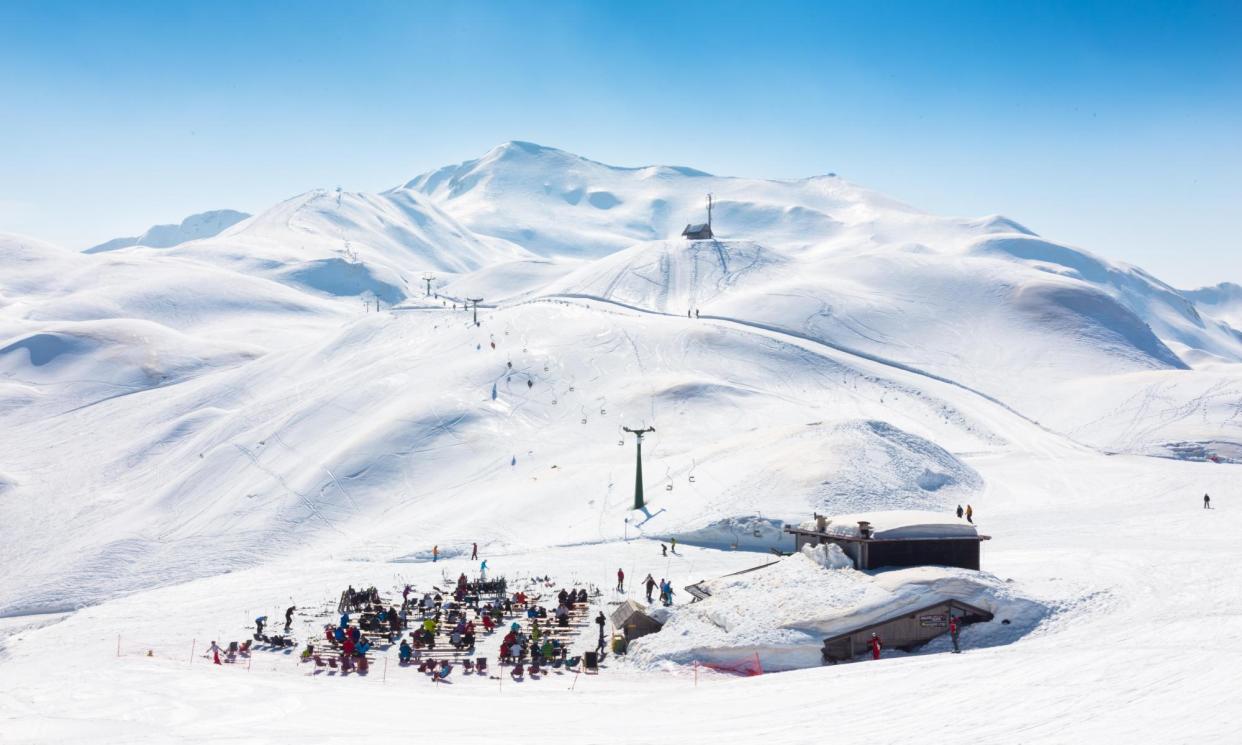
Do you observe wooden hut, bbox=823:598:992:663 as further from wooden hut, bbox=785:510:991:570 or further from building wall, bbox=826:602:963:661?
wooden hut, bbox=785:510:991:570

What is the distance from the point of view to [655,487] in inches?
1997

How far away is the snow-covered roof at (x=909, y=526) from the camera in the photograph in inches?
1185

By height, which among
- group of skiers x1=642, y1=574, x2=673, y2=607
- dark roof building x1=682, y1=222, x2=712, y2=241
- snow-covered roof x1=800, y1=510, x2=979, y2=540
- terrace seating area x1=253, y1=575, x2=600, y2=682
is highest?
dark roof building x1=682, y1=222, x2=712, y2=241

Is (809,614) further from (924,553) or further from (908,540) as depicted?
(924,553)

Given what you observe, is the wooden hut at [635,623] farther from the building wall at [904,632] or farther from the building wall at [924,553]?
the building wall at [924,553]

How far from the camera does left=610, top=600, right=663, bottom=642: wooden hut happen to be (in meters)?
28.9

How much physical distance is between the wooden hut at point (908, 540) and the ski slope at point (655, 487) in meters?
1.47

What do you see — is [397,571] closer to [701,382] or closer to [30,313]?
[701,382]

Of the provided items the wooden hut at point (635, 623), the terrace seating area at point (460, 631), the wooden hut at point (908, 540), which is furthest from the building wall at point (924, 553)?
the terrace seating area at point (460, 631)

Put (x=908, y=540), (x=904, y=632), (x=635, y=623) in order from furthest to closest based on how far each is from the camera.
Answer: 1. (x=908, y=540)
2. (x=635, y=623)
3. (x=904, y=632)

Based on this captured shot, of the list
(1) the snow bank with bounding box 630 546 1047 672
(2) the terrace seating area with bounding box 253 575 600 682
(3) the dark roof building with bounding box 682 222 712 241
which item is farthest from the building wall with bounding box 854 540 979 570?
(3) the dark roof building with bounding box 682 222 712 241

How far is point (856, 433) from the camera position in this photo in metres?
53.2

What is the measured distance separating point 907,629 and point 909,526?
4.23 metres

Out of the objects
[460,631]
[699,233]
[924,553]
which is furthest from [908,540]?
[699,233]
